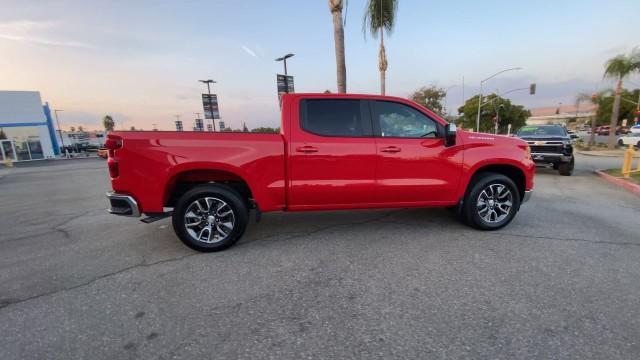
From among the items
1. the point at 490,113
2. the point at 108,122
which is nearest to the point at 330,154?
the point at 490,113

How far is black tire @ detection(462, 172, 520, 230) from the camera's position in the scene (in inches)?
171

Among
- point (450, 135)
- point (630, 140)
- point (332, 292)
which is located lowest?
point (630, 140)

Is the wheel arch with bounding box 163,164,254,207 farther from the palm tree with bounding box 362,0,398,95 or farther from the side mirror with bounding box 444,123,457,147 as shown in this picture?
the palm tree with bounding box 362,0,398,95

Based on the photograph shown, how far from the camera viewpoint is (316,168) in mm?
3898

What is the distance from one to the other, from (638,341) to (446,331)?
1334mm

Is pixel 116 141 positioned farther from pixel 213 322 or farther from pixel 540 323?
pixel 540 323

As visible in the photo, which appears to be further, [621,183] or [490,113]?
[490,113]

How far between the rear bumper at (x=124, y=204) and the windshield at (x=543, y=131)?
1241 cm

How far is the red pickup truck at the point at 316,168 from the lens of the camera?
11.9 feet

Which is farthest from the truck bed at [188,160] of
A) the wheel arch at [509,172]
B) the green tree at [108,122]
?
the green tree at [108,122]

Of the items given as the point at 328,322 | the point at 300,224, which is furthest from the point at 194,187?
the point at 328,322

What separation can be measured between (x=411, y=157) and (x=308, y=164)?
140 cm

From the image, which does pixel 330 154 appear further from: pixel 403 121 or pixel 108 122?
pixel 108 122

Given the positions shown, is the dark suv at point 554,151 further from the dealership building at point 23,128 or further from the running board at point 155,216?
the dealership building at point 23,128
